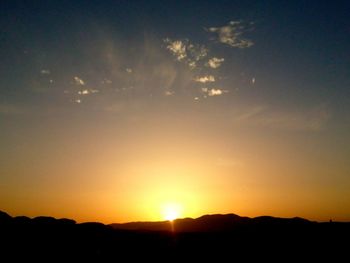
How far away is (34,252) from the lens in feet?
136

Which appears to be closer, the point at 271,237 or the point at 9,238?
the point at 9,238

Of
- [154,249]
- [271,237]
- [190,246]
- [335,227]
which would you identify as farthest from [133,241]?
[335,227]

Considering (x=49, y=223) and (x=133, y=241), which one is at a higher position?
(x=49, y=223)

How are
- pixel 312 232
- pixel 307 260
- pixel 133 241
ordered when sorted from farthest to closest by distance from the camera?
pixel 312 232, pixel 133 241, pixel 307 260

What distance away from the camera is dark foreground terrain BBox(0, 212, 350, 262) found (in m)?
42.9

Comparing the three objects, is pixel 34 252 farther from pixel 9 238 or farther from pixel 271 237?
pixel 271 237

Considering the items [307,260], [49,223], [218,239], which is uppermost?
[49,223]

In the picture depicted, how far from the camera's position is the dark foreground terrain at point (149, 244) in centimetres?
4291

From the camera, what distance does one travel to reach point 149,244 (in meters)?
49.1

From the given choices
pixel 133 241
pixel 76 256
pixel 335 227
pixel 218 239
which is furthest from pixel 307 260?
pixel 76 256

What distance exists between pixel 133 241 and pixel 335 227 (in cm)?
3380

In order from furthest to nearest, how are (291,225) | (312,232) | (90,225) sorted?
(291,225), (312,232), (90,225)

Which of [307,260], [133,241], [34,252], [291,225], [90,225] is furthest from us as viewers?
[291,225]

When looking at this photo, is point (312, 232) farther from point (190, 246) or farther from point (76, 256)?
point (76, 256)
